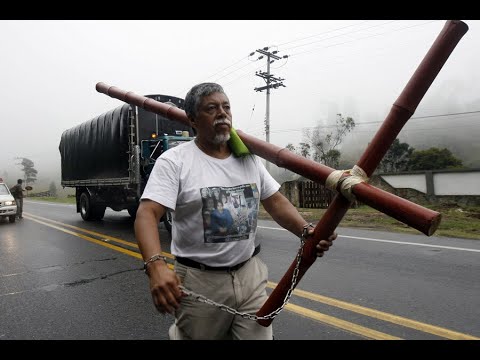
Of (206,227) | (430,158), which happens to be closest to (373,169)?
(206,227)

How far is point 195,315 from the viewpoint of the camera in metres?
2.00

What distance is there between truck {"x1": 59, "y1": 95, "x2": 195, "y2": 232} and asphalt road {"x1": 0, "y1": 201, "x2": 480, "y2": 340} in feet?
8.04

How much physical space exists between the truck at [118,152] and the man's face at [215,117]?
6.74 metres

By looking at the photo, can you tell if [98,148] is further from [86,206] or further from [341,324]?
[341,324]

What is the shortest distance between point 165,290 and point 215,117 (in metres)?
0.89

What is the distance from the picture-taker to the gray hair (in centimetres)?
202

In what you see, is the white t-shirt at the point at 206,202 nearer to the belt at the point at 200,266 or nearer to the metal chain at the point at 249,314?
the belt at the point at 200,266

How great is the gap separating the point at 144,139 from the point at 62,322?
6963 mm

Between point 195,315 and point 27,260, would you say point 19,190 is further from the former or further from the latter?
point 195,315

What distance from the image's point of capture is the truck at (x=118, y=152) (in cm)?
1012

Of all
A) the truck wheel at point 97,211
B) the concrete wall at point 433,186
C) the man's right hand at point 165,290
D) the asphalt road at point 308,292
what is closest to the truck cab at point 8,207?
the truck wheel at point 97,211

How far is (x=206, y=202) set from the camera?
1.97m

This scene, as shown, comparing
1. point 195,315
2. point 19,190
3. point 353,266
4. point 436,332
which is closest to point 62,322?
point 195,315

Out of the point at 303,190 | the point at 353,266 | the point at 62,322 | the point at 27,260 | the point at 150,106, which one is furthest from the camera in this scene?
the point at 303,190
